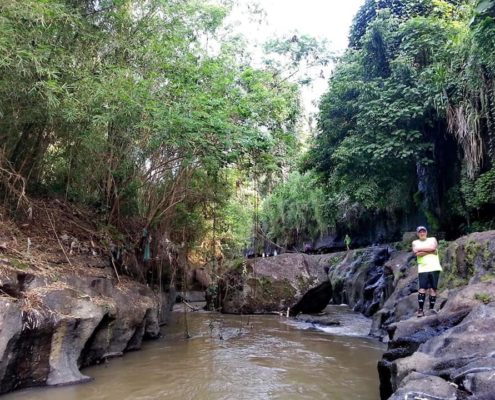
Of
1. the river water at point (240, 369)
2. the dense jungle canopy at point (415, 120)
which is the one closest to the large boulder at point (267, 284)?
the dense jungle canopy at point (415, 120)

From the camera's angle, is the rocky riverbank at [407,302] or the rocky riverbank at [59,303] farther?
the rocky riverbank at [59,303]

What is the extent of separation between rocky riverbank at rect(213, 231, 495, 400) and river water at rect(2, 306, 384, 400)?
0.83 meters

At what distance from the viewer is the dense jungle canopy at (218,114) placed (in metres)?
6.14

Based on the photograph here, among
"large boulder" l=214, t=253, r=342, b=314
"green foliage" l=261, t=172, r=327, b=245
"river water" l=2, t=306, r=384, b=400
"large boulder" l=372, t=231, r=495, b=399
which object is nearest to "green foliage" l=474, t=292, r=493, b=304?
"large boulder" l=372, t=231, r=495, b=399

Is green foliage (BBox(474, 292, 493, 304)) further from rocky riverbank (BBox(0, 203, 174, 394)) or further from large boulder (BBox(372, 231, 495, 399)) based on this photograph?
rocky riverbank (BBox(0, 203, 174, 394))

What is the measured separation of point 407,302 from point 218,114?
199 inches

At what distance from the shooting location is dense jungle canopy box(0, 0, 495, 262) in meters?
6.14

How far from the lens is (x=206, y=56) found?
29.4 feet

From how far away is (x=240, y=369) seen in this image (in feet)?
21.9

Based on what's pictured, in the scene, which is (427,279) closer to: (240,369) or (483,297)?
(483,297)

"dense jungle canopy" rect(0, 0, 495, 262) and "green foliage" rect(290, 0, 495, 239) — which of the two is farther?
"green foliage" rect(290, 0, 495, 239)

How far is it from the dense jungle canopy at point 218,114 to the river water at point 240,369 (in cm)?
279

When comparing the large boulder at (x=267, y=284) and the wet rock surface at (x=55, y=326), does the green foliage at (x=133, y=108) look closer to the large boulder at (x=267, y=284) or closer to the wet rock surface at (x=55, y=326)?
the wet rock surface at (x=55, y=326)

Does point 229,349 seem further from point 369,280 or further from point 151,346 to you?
point 369,280
